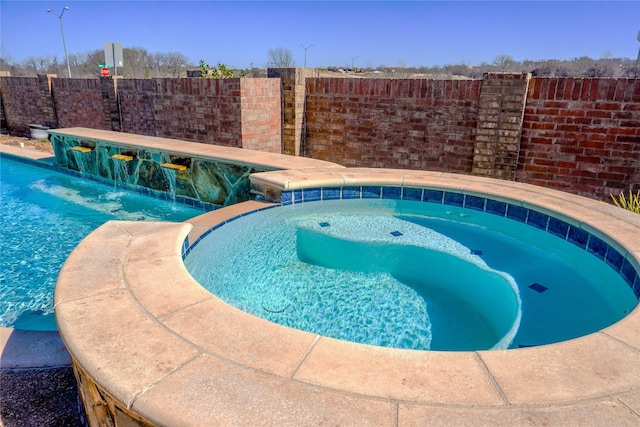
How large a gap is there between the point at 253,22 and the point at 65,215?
4165 centimetres

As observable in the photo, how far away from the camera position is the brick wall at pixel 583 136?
18.8 feet

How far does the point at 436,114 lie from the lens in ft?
23.1

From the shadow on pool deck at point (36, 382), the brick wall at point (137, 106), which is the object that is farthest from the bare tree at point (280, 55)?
the shadow on pool deck at point (36, 382)

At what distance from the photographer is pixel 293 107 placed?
27.1ft

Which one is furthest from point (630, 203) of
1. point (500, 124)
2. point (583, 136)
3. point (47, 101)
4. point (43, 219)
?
point (47, 101)

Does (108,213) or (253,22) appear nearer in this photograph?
(108,213)

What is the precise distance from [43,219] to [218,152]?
8.68ft

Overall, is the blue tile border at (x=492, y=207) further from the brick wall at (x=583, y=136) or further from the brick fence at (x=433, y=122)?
the brick wall at (x=583, y=136)

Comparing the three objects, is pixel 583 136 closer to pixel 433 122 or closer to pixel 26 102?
pixel 433 122

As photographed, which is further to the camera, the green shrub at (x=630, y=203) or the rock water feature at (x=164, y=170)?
the rock water feature at (x=164, y=170)

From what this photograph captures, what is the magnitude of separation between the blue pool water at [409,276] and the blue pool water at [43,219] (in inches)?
68.1

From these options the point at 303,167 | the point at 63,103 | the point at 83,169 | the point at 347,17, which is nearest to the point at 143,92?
the point at 83,169

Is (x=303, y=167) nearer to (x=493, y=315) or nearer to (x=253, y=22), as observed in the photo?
(x=493, y=315)

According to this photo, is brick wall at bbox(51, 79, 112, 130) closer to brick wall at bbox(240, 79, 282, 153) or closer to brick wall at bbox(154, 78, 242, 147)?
brick wall at bbox(154, 78, 242, 147)
